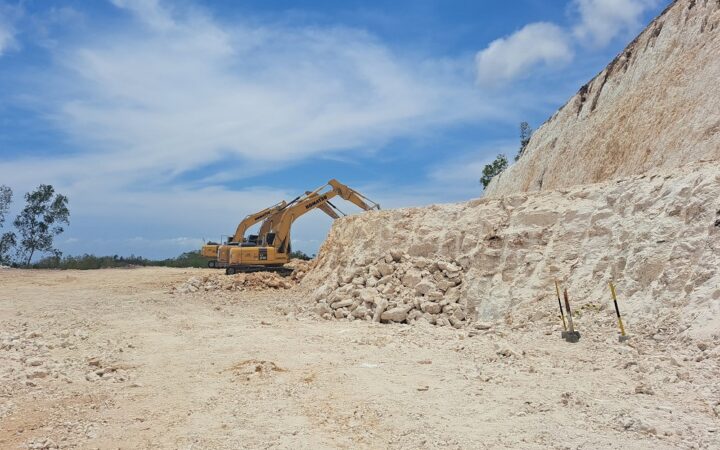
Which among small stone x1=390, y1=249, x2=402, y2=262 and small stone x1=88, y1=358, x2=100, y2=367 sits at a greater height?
small stone x1=390, y1=249, x2=402, y2=262

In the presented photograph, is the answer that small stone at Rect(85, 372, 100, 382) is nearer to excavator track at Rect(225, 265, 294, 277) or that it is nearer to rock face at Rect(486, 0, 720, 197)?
rock face at Rect(486, 0, 720, 197)

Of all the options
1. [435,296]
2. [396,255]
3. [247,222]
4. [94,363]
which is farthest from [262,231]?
[94,363]

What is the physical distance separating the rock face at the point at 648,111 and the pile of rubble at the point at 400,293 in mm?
5750

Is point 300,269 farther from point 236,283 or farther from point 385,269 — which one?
point 385,269

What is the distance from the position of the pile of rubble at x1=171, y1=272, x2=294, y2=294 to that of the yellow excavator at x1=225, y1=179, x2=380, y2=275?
1.33 metres

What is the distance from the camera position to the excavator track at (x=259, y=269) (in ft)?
62.7

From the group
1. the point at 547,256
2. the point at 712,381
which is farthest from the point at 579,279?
the point at 712,381

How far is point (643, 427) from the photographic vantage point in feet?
15.2

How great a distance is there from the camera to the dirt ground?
15.6ft

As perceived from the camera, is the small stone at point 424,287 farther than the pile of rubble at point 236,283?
No

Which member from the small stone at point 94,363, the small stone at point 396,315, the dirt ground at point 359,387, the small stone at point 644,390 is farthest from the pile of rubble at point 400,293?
the small stone at point 94,363

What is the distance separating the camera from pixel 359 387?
6.25 m

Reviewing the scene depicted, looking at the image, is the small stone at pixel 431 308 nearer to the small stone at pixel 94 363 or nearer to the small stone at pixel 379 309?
the small stone at pixel 379 309

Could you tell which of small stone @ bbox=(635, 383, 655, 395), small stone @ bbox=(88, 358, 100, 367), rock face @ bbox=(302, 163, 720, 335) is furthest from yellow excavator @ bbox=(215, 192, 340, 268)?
small stone @ bbox=(635, 383, 655, 395)
